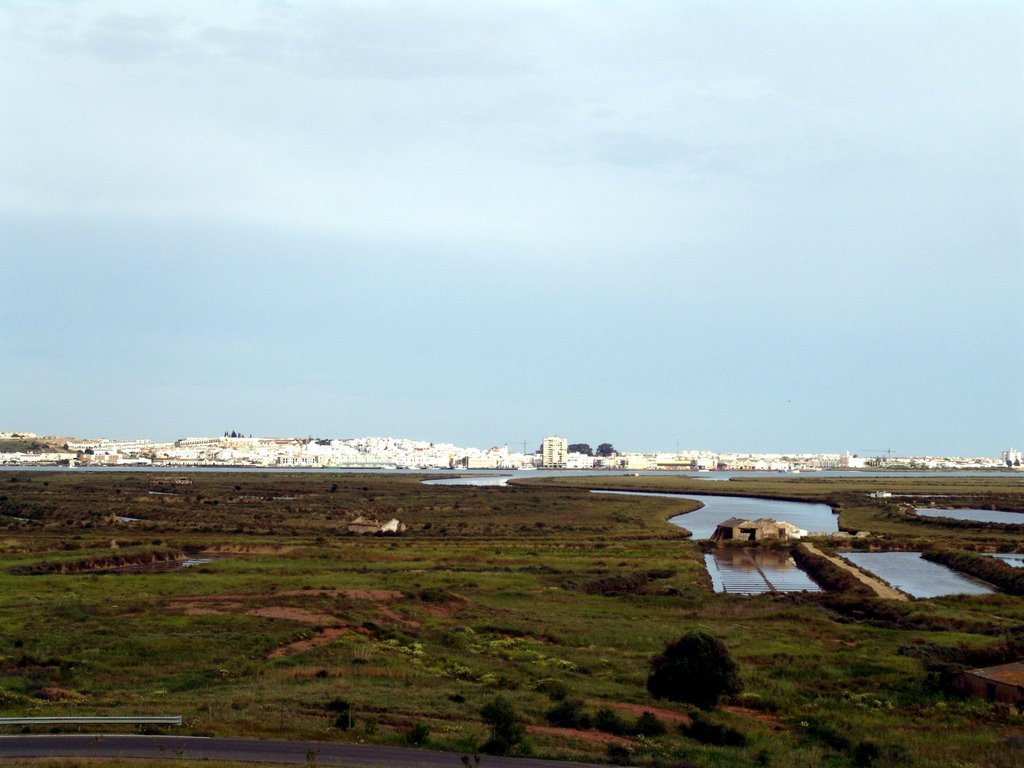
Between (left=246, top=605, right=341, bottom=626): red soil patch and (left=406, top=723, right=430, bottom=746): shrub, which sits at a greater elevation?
(left=406, top=723, right=430, bottom=746): shrub

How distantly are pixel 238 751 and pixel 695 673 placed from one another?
11186 millimetres

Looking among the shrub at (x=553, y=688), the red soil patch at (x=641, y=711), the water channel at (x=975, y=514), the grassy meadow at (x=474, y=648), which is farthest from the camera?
the water channel at (x=975, y=514)

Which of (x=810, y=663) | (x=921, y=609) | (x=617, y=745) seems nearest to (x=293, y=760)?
(x=617, y=745)

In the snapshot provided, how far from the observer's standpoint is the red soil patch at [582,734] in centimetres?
1847

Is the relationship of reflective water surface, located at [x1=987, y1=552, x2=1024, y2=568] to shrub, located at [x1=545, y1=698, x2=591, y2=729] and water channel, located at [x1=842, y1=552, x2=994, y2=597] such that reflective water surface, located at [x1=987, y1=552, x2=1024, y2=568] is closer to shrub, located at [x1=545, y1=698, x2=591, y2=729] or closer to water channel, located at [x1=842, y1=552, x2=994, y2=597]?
water channel, located at [x1=842, y1=552, x2=994, y2=597]

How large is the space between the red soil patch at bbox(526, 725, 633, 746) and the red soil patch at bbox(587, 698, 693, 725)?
78.1 inches

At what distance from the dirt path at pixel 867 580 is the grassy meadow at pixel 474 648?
71.8 inches

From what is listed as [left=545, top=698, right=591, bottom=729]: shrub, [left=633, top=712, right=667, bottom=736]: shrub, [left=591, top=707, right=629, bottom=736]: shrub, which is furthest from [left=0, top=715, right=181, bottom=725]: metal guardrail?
[left=633, top=712, right=667, bottom=736]: shrub

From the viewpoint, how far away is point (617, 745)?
17.8 m

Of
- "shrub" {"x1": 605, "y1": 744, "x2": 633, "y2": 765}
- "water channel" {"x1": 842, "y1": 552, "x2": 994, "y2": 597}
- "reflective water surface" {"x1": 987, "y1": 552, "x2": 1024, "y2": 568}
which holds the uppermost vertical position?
"shrub" {"x1": 605, "y1": 744, "x2": 633, "y2": 765}

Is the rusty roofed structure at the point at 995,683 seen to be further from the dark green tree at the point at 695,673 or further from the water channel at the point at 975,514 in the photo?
the water channel at the point at 975,514

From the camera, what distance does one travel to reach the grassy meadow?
19000 millimetres

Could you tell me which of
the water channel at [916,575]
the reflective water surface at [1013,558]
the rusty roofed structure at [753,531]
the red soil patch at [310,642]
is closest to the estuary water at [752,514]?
the rusty roofed structure at [753,531]

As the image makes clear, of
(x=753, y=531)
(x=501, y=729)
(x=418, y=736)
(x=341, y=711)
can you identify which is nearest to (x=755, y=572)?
(x=753, y=531)
